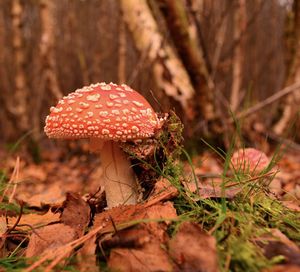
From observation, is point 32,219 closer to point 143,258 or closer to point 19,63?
point 143,258

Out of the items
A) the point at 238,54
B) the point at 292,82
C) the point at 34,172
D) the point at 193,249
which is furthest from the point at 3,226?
the point at 238,54

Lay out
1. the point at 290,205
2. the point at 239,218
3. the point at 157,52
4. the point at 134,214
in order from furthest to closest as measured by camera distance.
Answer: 1. the point at 157,52
2. the point at 290,205
3. the point at 134,214
4. the point at 239,218

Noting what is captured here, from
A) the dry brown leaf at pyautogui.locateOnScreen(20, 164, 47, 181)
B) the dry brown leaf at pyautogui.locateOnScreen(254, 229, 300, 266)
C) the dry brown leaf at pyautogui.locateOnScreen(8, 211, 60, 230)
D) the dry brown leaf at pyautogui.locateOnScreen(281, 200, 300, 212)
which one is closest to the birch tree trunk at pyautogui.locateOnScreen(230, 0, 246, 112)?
the dry brown leaf at pyautogui.locateOnScreen(20, 164, 47, 181)

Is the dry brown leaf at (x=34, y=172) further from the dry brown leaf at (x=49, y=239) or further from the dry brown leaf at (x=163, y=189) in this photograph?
the dry brown leaf at (x=49, y=239)

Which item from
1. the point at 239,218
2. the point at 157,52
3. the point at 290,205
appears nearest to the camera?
the point at 239,218

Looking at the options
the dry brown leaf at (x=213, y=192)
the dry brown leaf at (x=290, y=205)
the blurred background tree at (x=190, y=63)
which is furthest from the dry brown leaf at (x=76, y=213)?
the dry brown leaf at (x=290, y=205)

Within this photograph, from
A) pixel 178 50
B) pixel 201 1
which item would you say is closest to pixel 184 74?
pixel 178 50

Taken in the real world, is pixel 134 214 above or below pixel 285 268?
below
